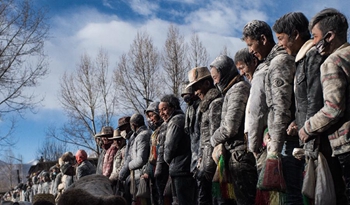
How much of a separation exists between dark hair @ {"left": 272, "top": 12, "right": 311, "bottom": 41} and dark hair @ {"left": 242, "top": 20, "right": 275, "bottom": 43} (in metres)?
0.63

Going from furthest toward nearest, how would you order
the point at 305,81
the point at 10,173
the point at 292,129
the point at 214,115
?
the point at 10,173, the point at 214,115, the point at 292,129, the point at 305,81

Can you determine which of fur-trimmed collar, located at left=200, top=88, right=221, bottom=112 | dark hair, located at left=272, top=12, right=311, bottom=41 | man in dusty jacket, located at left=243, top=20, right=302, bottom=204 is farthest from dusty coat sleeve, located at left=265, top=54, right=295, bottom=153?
fur-trimmed collar, located at left=200, top=88, right=221, bottom=112

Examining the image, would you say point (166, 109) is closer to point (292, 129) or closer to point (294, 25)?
point (294, 25)

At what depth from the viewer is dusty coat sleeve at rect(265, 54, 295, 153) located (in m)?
4.37

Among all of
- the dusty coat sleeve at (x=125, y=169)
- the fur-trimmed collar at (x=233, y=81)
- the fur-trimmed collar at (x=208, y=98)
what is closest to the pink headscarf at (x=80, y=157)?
the dusty coat sleeve at (x=125, y=169)

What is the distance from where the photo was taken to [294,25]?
4.45m

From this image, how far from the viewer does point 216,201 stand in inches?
244

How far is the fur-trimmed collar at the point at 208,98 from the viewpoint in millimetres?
6461

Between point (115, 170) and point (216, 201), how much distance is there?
5221 millimetres

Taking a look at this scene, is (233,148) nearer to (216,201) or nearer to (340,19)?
(216,201)

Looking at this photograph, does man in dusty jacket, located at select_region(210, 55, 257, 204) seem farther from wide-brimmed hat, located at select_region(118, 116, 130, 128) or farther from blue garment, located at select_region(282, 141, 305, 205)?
wide-brimmed hat, located at select_region(118, 116, 130, 128)

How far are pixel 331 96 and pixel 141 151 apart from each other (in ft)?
20.4

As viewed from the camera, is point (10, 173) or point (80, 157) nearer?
point (80, 157)

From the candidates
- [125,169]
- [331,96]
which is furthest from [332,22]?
[125,169]
